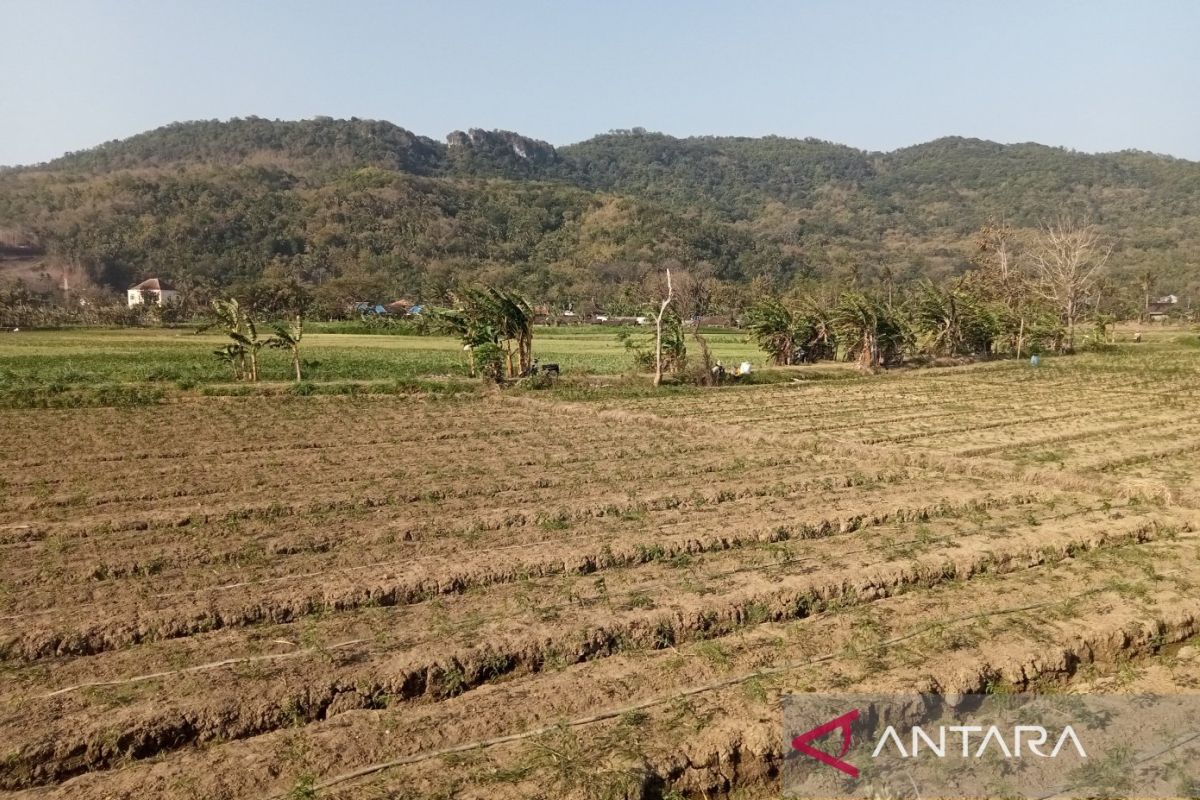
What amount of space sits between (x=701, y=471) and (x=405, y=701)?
7.46m

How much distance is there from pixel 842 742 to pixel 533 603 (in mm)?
2631

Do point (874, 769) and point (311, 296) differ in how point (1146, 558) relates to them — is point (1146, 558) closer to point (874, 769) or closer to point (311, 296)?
point (874, 769)

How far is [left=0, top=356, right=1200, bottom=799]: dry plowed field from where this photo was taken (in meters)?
4.59

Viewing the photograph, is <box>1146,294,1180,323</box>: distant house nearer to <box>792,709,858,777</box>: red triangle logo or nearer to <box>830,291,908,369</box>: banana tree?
<box>830,291,908,369</box>: banana tree

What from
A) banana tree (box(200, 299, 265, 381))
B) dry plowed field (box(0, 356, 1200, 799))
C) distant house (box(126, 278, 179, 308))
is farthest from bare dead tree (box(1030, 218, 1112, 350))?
distant house (box(126, 278, 179, 308))

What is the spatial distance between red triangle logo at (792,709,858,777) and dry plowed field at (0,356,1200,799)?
18 centimetres

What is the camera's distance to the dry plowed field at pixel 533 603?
4.59 m

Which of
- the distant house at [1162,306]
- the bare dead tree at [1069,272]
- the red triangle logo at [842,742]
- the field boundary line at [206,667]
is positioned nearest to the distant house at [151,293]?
the bare dead tree at [1069,272]

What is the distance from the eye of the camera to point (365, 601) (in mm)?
6652

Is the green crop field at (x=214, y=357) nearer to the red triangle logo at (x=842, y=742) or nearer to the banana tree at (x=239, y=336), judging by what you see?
the banana tree at (x=239, y=336)

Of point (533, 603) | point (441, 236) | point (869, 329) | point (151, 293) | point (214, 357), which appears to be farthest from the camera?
point (441, 236)

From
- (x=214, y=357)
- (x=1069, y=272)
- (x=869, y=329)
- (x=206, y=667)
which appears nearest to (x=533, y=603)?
(x=206, y=667)

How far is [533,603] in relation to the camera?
657 centimetres

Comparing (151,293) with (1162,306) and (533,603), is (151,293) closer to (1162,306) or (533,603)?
(533,603)
